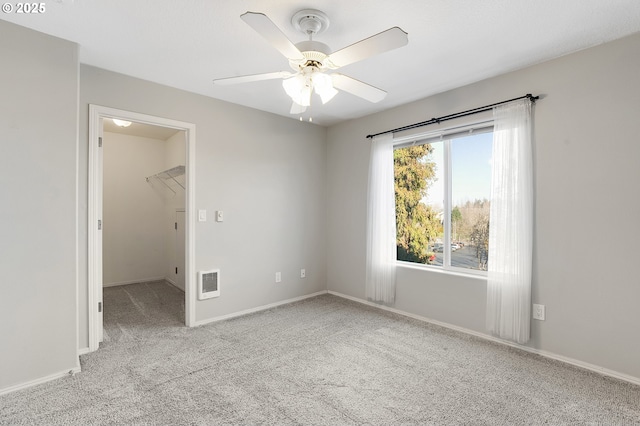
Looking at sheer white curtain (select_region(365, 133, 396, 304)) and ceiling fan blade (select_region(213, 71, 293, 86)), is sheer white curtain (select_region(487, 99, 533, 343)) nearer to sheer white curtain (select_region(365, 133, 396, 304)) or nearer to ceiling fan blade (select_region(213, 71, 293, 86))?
sheer white curtain (select_region(365, 133, 396, 304))

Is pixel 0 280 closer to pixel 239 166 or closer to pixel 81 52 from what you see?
pixel 81 52

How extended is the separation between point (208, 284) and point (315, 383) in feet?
5.81

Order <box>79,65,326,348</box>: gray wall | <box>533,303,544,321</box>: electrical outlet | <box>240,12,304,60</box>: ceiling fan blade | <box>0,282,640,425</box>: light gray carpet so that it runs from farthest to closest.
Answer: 1. <box>79,65,326,348</box>: gray wall
2. <box>533,303,544,321</box>: electrical outlet
3. <box>0,282,640,425</box>: light gray carpet
4. <box>240,12,304,60</box>: ceiling fan blade

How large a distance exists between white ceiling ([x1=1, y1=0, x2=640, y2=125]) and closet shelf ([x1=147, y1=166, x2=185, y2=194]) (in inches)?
70.0

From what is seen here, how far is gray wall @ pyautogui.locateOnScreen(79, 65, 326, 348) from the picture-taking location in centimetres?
297

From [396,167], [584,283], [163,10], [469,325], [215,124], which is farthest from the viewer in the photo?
[396,167]

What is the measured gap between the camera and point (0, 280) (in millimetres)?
2098

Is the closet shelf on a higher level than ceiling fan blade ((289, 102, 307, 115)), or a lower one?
lower

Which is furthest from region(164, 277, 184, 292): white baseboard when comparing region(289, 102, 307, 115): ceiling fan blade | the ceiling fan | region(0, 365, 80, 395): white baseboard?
the ceiling fan

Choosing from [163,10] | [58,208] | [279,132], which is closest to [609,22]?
[163,10]

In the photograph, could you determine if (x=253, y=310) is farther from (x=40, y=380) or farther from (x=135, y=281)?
(x=135, y=281)

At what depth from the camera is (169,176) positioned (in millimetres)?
5137

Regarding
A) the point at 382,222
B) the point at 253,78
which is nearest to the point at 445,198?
the point at 382,222

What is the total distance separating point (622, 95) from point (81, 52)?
13.5 ft
